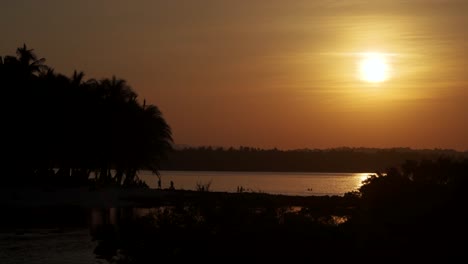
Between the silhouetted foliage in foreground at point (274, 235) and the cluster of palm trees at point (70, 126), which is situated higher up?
the cluster of palm trees at point (70, 126)

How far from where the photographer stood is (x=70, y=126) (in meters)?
70.2

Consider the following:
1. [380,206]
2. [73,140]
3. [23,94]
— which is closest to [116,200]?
[73,140]

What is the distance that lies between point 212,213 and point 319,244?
8.74 feet

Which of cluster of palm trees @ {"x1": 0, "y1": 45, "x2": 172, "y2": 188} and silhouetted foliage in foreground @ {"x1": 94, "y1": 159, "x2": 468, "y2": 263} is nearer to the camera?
silhouetted foliage in foreground @ {"x1": 94, "y1": 159, "x2": 468, "y2": 263}

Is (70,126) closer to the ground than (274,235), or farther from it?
farther from it

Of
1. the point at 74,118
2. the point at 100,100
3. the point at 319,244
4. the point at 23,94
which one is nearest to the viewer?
the point at 319,244

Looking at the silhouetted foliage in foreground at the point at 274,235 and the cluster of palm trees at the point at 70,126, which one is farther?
the cluster of palm trees at the point at 70,126

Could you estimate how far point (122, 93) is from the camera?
260ft

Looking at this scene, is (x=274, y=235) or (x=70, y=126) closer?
(x=274, y=235)

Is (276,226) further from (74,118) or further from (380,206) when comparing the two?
(74,118)

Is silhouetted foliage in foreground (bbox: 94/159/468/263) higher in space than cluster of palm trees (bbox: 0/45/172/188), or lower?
lower

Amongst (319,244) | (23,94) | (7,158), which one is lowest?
(319,244)

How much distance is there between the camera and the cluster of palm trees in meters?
66.2

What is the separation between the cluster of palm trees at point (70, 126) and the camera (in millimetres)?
66250
